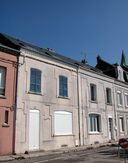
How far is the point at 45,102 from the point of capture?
1831 cm

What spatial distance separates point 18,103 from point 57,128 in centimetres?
445

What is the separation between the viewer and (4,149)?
14.6 meters

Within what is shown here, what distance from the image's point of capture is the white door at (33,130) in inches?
647

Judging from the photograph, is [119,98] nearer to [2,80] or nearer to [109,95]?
[109,95]

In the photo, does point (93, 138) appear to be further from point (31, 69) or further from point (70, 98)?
point (31, 69)

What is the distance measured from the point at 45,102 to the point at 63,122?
8.37 feet

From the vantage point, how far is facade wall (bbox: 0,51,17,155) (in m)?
14.8

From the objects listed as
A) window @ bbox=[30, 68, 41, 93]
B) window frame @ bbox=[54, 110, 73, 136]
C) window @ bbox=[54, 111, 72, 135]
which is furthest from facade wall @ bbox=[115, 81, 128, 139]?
window @ bbox=[30, 68, 41, 93]

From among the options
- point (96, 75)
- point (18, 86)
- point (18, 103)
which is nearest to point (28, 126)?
point (18, 103)

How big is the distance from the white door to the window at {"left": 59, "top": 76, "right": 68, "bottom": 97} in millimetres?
3775

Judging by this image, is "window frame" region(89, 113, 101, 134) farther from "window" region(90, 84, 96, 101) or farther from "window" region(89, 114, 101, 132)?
"window" region(90, 84, 96, 101)

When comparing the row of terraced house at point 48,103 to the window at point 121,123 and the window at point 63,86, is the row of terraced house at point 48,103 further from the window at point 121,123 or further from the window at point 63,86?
the window at point 121,123

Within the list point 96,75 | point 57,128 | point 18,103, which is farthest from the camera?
point 96,75

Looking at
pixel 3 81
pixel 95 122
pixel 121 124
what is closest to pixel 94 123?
pixel 95 122
